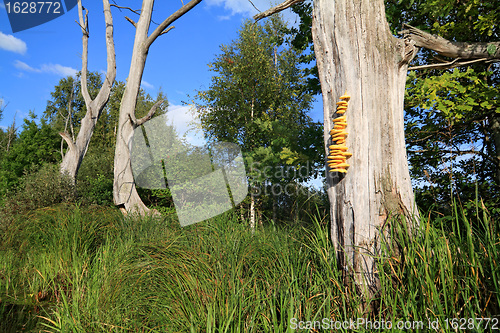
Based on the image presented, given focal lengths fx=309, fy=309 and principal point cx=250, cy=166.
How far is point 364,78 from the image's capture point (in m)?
2.62

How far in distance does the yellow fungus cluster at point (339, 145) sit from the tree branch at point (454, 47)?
1.25m

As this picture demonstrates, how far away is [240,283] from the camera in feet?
8.38

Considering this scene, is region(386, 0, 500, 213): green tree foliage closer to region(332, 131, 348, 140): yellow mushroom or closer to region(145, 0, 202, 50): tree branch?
region(332, 131, 348, 140): yellow mushroom

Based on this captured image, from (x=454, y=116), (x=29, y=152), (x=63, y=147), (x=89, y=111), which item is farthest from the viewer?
(x=63, y=147)

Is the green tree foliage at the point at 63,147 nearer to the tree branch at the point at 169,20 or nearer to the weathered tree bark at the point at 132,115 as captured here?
the weathered tree bark at the point at 132,115

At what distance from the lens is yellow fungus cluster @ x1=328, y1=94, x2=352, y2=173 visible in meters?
2.50

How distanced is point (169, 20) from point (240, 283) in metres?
7.13

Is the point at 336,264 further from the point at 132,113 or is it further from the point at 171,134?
the point at 171,134

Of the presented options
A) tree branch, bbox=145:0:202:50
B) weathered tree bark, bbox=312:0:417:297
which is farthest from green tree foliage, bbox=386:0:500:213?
tree branch, bbox=145:0:202:50

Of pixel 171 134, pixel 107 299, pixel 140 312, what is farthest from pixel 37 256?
pixel 171 134

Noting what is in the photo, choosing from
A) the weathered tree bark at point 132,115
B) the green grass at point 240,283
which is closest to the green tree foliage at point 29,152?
the weathered tree bark at point 132,115

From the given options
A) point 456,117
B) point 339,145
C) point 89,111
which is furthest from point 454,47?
point 89,111

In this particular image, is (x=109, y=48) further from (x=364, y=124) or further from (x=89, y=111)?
A: (x=364, y=124)

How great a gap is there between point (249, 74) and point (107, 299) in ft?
30.3
